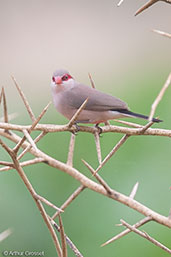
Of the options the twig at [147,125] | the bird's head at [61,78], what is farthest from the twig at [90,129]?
the bird's head at [61,78]

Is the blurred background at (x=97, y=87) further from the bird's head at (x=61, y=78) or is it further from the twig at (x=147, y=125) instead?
the twig at (x=147, y=125)

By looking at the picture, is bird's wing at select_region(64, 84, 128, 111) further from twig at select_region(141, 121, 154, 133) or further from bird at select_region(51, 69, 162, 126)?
twig at select_region(141, 121, 154, 133)

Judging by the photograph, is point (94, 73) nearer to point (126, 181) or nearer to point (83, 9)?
point (83, 9)

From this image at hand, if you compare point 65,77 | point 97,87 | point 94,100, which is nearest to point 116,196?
point 94,100

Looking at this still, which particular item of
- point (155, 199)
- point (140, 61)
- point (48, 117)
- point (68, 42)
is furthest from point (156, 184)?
point (68, 42)

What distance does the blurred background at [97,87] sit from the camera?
1.18m

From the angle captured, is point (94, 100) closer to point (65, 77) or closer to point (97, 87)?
point (65, 77)

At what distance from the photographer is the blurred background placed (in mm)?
1177

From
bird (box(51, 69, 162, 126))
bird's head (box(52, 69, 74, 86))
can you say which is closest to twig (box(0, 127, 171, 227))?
bird (box(51, 69, 162, 126))

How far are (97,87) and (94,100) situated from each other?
64 cm

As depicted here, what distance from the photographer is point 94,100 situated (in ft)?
3.16

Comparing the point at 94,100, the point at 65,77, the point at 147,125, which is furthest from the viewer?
the point at 65,77

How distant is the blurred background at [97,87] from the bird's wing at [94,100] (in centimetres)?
26

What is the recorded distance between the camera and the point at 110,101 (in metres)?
0.94
